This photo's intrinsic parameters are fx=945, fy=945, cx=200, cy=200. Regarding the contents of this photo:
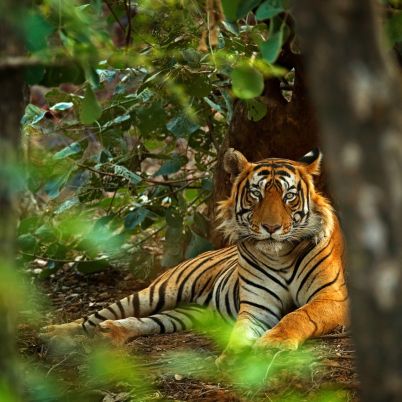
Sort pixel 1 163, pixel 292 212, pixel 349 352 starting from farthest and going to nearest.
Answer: pixel 292 212 < pixel 349 352 < pixel 1 163

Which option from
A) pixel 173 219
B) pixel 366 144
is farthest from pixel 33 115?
pixel 366 144

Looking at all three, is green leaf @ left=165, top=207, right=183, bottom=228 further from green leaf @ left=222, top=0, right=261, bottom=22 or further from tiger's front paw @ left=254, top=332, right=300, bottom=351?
green leaf @ left=222, top=0, right=261, bottom=22

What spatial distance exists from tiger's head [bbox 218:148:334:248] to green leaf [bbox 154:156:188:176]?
41.8 inches

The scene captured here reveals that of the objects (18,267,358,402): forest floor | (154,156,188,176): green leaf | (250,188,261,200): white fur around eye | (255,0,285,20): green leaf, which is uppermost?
(255,0,285,20): green leaf

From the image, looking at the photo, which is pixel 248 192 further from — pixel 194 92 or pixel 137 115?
pixel 137 115

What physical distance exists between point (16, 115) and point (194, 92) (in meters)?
3.98

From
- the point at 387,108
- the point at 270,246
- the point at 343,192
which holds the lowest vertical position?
the point at 270,246

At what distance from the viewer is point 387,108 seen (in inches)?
72.2

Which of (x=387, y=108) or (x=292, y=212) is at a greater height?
(x=387, y=108)

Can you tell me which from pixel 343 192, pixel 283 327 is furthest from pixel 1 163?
pixel 283 327

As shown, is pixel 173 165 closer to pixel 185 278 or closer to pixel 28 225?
pixel 185 278

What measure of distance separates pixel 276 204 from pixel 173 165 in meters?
1.59

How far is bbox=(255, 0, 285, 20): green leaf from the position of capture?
300 centimetres

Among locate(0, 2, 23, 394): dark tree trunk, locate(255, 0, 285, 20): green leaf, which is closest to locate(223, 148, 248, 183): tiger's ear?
locate(255, 0, 285, 20): green leaf
